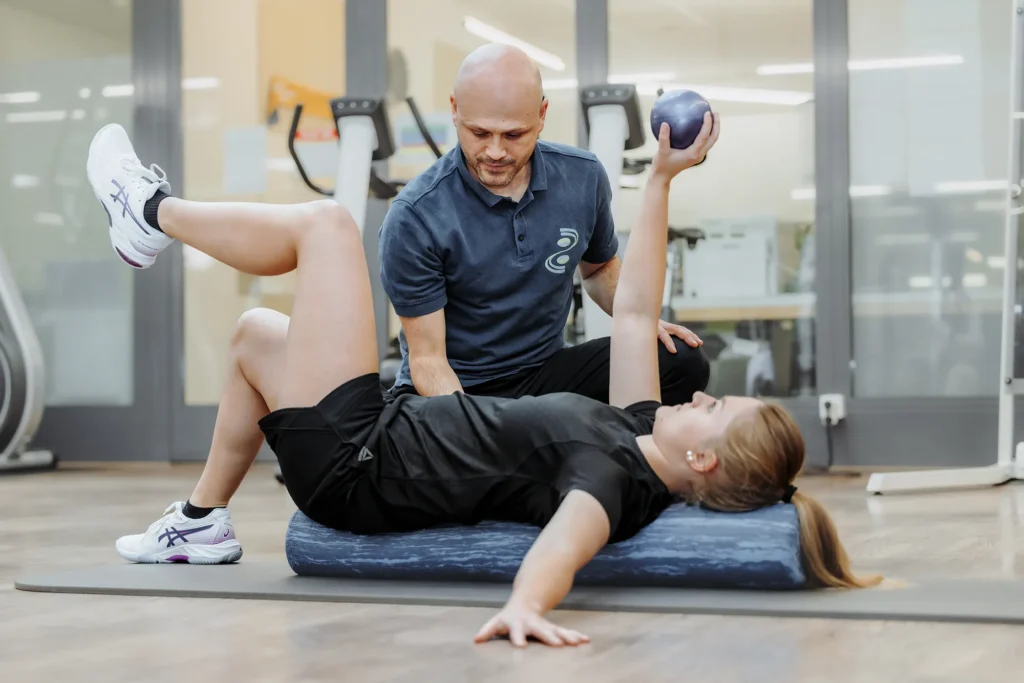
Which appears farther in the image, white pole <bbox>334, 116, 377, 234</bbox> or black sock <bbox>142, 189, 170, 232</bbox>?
white pole <bbox>334, 116, 377, 234</bbox>

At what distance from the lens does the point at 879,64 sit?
4535 mm

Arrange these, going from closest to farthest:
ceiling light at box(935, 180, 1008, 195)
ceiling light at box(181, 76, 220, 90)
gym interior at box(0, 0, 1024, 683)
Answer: gym interior at box(0, 0, 1024, 683), ceiling light at box(935, 180, 1008, 195), ceiling light at box(181, 76, 220, 90)

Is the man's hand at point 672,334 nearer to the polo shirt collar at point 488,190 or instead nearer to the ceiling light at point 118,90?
the polo shirt collar at point 488,190

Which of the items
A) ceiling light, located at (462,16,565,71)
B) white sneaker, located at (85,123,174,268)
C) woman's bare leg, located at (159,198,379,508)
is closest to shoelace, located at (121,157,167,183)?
white sneaker, located at (85,123,174,268)

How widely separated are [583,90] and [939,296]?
170 centimetres

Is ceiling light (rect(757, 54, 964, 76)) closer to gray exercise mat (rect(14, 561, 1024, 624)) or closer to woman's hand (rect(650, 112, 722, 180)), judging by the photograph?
woman's hand (rect(650, 112, 722, 180))

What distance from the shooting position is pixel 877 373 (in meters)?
4.52

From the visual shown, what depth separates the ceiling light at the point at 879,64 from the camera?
176 inches

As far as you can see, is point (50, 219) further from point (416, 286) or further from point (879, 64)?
point (416, 286)

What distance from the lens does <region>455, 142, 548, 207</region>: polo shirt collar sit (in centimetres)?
222

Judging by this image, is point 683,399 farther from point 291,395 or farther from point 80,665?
point 80,665

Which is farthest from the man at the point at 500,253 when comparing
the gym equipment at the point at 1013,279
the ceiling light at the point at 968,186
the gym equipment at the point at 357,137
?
the ceiling light at the point at 968,186

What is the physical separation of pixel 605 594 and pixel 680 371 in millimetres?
620

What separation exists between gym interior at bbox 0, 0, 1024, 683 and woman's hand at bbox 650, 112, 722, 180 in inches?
23.9
